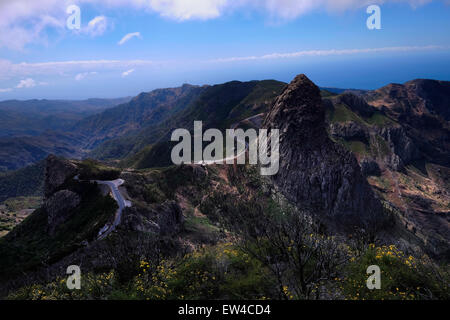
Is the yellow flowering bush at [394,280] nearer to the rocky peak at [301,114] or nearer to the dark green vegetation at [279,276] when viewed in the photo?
the dark green vegetation at [279,276]

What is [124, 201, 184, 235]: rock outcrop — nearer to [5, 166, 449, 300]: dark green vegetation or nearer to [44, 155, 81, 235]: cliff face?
[44, 155, 81, 235]: cliff face

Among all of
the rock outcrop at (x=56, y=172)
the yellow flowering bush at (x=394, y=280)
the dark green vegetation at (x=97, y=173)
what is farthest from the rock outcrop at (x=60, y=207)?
the yellow flowering bush at (x=394, y=280)

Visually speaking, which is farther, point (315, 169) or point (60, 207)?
point (315, 169)

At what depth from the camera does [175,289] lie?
52.0ft

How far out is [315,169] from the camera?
298ft

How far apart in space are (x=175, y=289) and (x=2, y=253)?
206 ft

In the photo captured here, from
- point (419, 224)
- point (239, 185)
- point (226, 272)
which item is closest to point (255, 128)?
point (239, 185)

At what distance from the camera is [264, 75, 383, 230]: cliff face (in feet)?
295

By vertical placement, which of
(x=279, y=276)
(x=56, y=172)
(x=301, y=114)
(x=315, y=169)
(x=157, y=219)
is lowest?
(x=157, y=219)

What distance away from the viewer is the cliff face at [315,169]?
89812 millimetres
